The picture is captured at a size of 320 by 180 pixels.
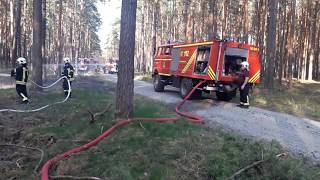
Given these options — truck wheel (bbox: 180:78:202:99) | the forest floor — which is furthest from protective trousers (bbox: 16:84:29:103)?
truck wheel (bbox: 180:78:202:99)

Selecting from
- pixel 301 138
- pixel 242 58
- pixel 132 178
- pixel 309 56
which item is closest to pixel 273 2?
pixel 242 58

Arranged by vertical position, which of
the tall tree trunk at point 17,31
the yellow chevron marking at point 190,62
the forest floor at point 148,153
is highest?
the tall tree trunk at point 17,31

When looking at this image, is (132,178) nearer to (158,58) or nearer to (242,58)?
(242,58)

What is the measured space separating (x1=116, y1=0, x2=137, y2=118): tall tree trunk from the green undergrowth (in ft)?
1.51

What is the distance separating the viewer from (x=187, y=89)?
53.5ft

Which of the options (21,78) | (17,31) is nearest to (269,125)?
(21,78)

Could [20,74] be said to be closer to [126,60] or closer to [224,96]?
[126,60]

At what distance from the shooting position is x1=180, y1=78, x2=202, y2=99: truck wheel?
1603cm

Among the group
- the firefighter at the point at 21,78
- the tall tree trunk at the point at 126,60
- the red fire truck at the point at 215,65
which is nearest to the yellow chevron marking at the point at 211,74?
the red fire truck at the point at 215,65

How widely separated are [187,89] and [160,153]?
9.77 metres

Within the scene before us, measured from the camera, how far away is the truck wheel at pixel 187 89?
52.6 feet

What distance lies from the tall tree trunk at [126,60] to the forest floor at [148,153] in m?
0.44

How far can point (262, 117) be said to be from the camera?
1156 cm

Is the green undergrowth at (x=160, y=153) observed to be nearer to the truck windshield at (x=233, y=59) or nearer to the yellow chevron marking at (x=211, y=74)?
the yellow chevron marking at (x=211, y=74)
